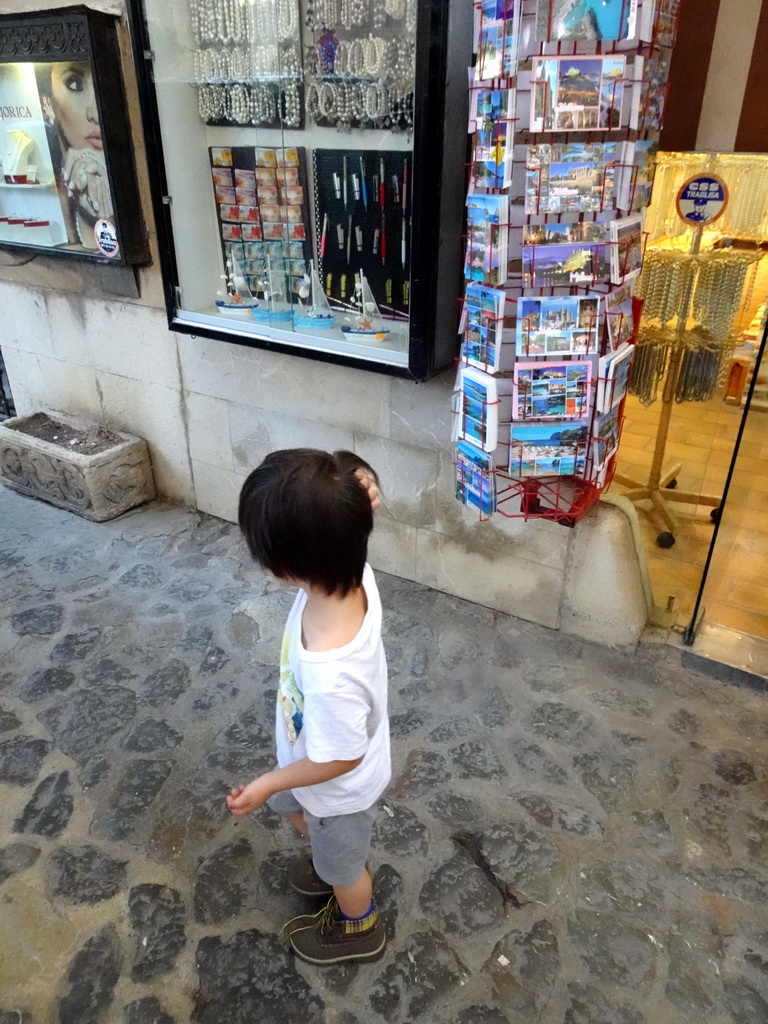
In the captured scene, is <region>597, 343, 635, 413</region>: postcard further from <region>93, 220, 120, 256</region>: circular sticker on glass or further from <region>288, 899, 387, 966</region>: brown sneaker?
<region>93, 220, 120, 256</region>: circular sticker on glass

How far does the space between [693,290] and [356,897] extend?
106 inches

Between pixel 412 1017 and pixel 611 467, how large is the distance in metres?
1.88

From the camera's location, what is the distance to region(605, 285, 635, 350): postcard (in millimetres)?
2238

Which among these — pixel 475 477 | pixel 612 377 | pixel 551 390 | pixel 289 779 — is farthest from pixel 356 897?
pixel 612 377

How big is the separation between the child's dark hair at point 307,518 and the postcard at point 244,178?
8.24 ft

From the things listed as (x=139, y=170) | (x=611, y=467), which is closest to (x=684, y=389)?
(x=611, y=467)

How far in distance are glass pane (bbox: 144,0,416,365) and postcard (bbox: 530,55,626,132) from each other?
2.97 feet

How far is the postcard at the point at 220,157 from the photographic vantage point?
3.43 m

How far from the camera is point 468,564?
10.9ft

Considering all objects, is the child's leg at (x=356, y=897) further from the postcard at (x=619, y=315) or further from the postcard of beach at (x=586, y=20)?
the postcard of beach at (x=586, y=20)

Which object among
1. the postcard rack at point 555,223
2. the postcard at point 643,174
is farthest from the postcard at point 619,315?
the postcard at point 643,174

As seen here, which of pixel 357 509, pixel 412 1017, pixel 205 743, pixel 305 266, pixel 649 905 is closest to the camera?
pixel 357 509

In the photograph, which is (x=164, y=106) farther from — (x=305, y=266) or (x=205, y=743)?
(x=205, y=743)

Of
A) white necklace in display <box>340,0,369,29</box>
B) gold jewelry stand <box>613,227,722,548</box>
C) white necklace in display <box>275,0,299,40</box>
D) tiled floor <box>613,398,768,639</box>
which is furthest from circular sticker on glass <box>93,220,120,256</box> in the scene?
tiled floor <box>613,398,768,639</box>
